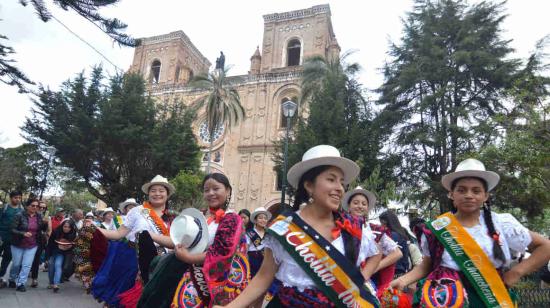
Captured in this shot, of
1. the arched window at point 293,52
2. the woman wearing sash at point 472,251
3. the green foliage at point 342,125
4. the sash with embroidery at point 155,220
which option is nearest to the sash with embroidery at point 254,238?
the sash with embroidery at point 155,220

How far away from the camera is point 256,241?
278 inches

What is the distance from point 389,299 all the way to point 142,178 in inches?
763

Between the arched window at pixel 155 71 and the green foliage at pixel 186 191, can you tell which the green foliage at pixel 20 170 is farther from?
the arched window at pixel 155 71

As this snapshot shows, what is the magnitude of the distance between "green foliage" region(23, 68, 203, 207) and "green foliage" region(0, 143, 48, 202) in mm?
8033

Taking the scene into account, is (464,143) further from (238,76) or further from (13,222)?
(238,76)

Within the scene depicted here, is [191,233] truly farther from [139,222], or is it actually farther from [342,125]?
[342,125]

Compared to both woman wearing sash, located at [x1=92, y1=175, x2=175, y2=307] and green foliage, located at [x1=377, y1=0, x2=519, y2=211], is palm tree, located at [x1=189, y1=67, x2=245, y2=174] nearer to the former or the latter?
green foliage, located at [x1=377, y1=0, x2=519, y2=211]

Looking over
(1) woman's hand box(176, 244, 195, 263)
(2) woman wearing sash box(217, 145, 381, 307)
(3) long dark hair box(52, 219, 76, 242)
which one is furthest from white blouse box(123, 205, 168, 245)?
(3) long dark hair box(52, 219, 76, 242)

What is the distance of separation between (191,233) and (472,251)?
6.61ft

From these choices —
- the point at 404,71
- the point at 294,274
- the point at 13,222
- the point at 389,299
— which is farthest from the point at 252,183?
the point at 294,274

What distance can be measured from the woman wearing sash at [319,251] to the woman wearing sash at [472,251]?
0.76 m

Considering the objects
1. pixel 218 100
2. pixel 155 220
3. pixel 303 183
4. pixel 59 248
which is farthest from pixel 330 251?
pixel 218 100

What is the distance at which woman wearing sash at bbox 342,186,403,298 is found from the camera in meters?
3.95

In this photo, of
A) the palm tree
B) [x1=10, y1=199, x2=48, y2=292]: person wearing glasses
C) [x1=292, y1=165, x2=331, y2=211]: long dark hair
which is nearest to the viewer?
[x1=292, y1=165, x2=331, y2=211]: long dark hair
